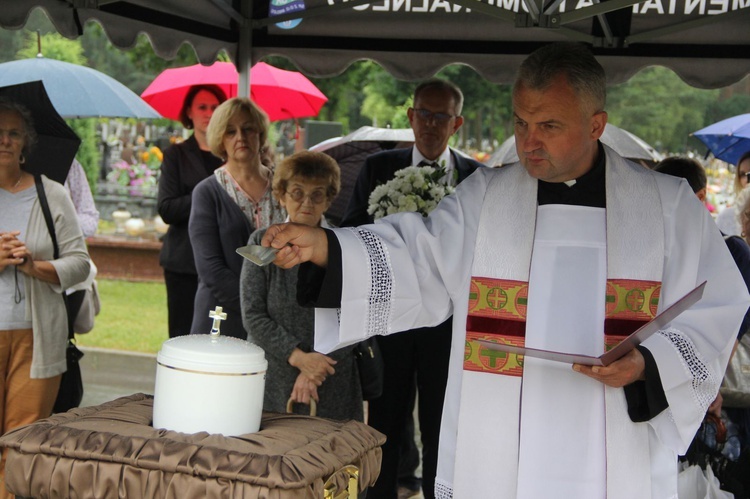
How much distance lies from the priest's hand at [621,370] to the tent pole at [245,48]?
327 centimetres

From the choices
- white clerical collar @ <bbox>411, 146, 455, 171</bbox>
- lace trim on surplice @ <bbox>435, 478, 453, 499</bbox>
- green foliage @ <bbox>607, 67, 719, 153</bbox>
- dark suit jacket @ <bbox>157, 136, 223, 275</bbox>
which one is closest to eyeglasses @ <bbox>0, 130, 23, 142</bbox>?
dark suit jacket @ <bbox>157, 136, 223, 275</bbox>

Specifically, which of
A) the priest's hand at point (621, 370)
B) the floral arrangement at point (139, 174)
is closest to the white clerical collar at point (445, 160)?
the priest's hand at point (621, 370)

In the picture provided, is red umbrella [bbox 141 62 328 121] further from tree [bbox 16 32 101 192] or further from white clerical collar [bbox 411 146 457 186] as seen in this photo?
tree [bbox 16 32 101 192]

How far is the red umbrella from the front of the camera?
8.19 meters

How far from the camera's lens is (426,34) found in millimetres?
5328

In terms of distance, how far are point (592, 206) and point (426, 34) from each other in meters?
2.54

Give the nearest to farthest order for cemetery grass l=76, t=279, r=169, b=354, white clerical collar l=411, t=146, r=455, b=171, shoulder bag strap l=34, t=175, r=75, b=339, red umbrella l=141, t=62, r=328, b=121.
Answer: shoulder bag strap l=34, t=175, r=75, b=339, white clerical collar l=411, t=146, r=455, b=171, red umbrella l=141, t=62, r=328, b=121, cemetery grass l=76, t=279, r=169, b=354

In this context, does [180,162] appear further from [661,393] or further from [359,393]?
[661,393]

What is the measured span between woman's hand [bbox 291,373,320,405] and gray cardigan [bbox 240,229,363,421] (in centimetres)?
7

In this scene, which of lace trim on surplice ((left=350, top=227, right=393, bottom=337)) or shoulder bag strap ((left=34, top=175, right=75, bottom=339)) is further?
shoulder bag strap ((left=34, top=175, right=75, bottom=339))

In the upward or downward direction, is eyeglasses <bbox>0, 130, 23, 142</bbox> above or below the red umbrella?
below

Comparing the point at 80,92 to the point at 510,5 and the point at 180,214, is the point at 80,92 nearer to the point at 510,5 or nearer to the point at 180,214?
the point at 180,214

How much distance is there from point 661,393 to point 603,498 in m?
0.37

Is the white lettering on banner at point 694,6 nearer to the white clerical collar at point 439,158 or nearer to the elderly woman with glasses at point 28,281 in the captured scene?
the white clerical collar at point 439,158
